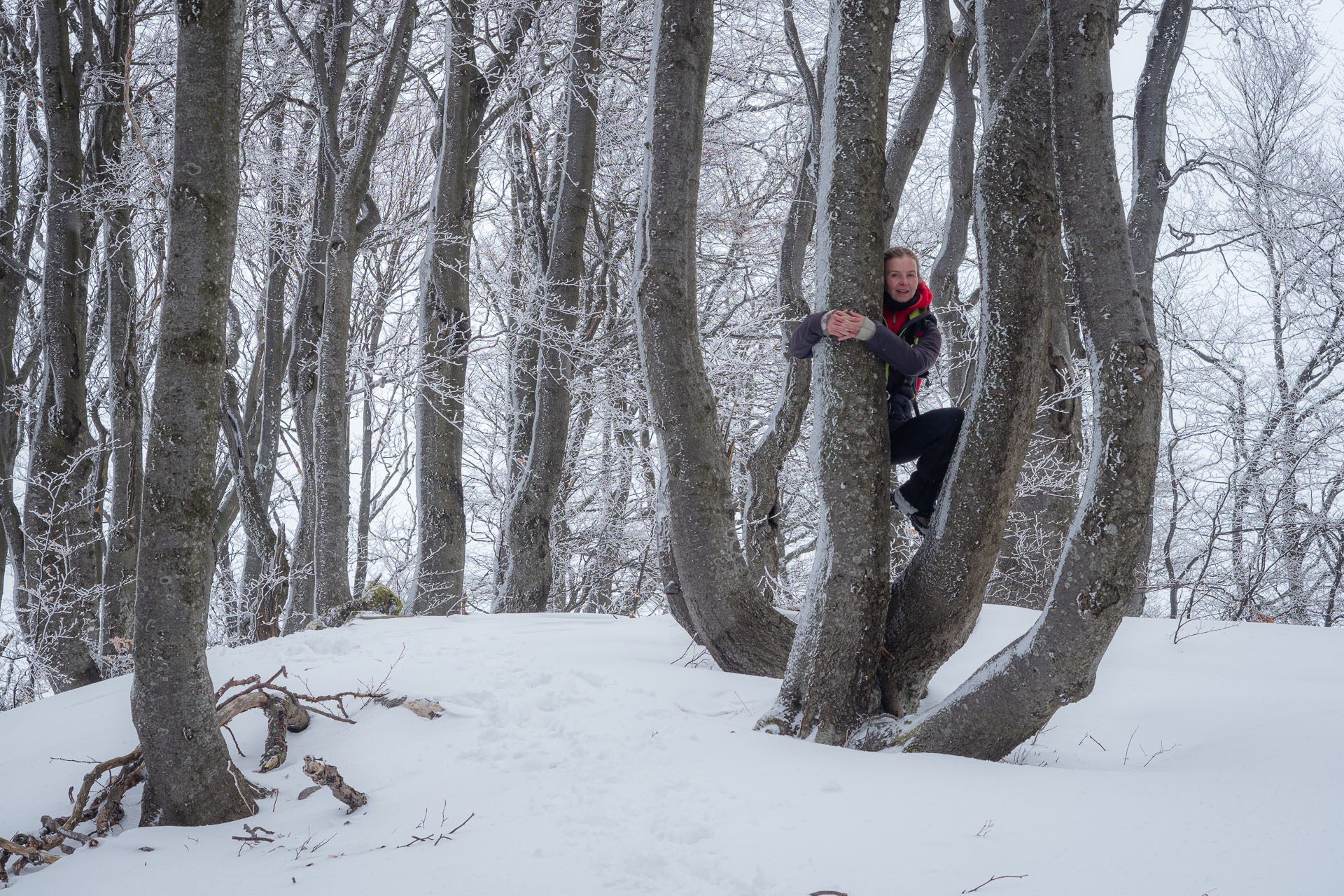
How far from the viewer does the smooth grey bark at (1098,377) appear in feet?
7.72

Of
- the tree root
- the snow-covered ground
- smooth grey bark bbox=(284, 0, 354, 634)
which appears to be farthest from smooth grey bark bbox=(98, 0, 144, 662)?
the tree root

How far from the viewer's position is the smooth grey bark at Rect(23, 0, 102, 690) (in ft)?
22.1

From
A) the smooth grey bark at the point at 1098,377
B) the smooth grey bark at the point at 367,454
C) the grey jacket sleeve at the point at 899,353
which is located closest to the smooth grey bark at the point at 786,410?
the grey jacket sleeve at the point at 899,353

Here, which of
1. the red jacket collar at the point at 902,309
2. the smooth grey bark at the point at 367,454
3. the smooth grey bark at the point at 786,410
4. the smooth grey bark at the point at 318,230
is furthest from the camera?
the smooth grey bark at the point at 367,454

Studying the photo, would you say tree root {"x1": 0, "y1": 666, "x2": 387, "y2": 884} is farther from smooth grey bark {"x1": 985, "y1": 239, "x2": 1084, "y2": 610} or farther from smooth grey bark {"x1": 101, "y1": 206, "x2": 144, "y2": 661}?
smooth grey bark {"x1": 985, "y1": 239, "x2": 1084, "y2": 610}

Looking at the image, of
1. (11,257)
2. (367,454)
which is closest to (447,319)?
(11,257)

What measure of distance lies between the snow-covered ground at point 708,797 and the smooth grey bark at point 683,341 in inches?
16.6

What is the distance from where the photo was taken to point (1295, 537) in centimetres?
827

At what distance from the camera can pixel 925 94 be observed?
5.39 meters

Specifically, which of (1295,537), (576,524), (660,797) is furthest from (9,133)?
(1295,537)

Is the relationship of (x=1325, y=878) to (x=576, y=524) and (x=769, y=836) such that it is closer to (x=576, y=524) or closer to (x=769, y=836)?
(x=769, y=836)

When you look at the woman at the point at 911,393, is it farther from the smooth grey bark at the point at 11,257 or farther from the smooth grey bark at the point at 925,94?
the smooth grey bark at the point at 11,257

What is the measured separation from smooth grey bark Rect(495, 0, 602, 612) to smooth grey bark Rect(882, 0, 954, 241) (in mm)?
2429

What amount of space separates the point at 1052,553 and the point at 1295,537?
11.1 feet
